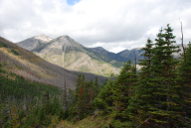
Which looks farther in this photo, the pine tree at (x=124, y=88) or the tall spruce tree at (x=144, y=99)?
the pine tree at (x=124, y=88)

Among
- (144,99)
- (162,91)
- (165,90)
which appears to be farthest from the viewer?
(144,99)

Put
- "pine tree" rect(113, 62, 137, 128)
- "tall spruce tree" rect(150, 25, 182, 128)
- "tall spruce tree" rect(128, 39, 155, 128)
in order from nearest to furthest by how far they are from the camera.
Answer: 1. "tall spruce tree" rect(150, 25, 182, 128)
2. "tall spruce tree" rect(128, 39, 155, 128)
3. "pine tree" rect(113, 62, 137, 128)

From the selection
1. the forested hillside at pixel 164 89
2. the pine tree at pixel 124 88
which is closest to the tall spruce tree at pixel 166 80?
the forested hillside at pixel 164 89

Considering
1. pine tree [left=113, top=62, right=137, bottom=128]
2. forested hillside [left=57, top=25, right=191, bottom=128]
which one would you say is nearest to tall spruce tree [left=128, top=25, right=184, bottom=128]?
forested hillside [left=57, top=25, right=191, bottom=128]

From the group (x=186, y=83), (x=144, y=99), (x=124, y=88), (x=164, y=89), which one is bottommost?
(x=144, y=99)

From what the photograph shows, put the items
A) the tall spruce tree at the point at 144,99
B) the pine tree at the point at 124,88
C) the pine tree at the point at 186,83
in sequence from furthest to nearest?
the pine tree at the point at 124,88 → the tall spruce tree at the point at 144,99 → the pine tree at the point at 186,83

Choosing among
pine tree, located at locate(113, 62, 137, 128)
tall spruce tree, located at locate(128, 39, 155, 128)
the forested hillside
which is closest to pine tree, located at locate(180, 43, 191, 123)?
Result: the forested hillside

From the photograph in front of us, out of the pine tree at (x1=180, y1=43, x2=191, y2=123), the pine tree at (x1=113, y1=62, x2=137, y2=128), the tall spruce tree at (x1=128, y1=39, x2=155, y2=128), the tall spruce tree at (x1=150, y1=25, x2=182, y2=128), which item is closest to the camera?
the tall spruce tree at (x1=150, y1=25, x2=182, y2=128)

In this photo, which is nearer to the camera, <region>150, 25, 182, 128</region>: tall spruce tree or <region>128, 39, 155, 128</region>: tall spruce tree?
<region>150, 25, 182, 128</region>: tall spruce tree

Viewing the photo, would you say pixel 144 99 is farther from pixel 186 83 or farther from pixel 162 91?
pixel 186 83

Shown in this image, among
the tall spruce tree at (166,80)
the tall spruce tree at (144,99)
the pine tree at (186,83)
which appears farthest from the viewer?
the tall spruce tree at (144,99)

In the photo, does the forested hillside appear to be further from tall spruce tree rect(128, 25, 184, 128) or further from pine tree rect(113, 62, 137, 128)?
pine tree rect(113, 62, 137, 128)

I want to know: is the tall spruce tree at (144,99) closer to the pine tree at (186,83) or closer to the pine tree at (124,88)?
the pine tree at (186,83)

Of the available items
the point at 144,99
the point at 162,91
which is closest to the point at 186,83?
the point at 162,91
